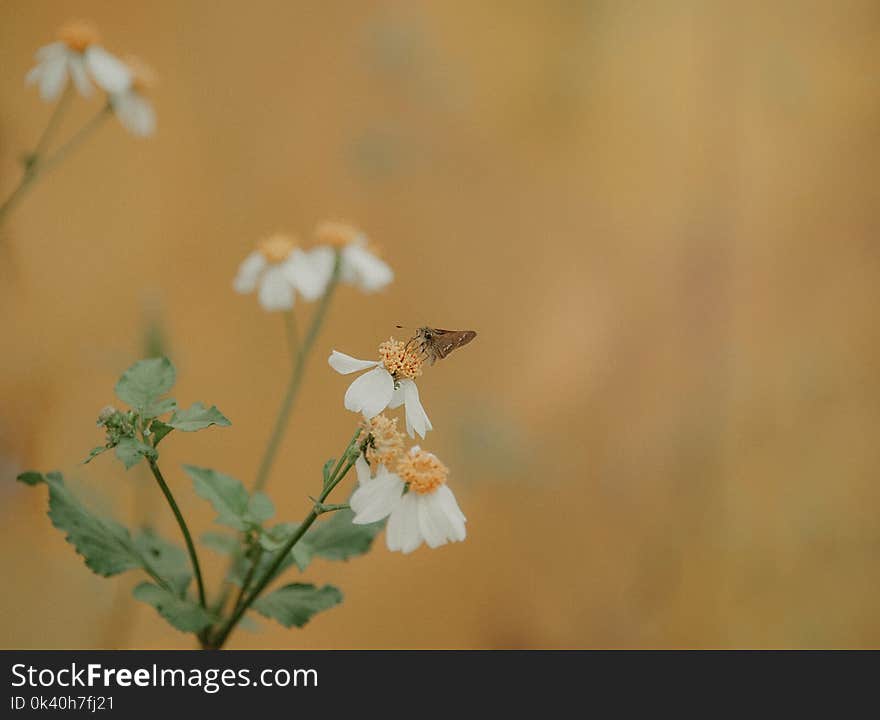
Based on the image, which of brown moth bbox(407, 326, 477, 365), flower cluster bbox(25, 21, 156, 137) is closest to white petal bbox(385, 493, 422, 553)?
brown moth bbox(407, 326, 477, 365)

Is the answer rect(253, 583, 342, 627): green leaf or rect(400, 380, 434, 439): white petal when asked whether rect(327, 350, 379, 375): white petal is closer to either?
rect(400, 380, 434, 439): white petal

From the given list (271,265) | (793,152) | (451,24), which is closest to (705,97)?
(793,152)

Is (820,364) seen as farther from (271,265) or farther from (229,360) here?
(271,265)

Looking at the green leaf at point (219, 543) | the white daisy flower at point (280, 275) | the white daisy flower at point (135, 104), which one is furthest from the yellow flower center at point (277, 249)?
the green leaf at point (219, 543)

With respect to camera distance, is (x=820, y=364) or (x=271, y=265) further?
(x=820, y=364)

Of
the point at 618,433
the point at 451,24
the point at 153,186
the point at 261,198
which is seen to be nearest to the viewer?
the point at 153,186

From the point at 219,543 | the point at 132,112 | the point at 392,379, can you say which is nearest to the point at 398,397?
the point at 392,379
